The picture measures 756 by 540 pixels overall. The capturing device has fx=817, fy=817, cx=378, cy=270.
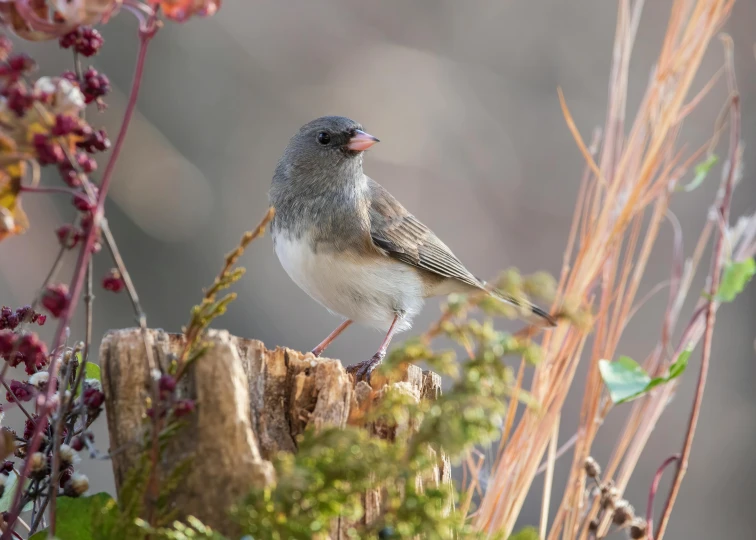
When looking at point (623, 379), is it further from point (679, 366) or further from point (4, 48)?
point (4, 48)

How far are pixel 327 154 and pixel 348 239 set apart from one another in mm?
288

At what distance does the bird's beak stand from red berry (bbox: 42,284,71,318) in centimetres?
152

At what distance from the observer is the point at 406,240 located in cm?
241

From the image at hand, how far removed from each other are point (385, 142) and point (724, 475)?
249 centimetres

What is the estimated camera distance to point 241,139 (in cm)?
420

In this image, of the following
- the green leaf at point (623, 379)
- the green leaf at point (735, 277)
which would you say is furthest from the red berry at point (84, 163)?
the green leaf at point (735, 277)

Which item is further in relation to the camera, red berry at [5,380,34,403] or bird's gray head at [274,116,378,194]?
bird's gray head at [274,116,378,194]

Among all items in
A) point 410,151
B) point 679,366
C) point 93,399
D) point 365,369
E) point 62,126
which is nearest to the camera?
point 62,126

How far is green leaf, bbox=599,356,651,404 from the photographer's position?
3.80 feet

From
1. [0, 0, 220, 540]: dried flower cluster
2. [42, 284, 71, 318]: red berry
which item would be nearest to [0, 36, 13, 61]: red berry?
[0, 0, 220, 540]: dried flower cluster

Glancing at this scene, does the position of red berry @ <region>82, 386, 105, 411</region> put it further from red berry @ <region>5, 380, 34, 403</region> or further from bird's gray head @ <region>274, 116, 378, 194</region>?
bird's gray head @ <region>274, 116, 378, 194</region>

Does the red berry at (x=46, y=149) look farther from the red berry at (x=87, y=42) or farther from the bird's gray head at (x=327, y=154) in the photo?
the bird's gray head at (x=327, y=154)

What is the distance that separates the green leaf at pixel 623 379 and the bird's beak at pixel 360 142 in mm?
1196

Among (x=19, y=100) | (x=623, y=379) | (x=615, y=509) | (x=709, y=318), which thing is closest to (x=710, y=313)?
(x=709, y=318)
